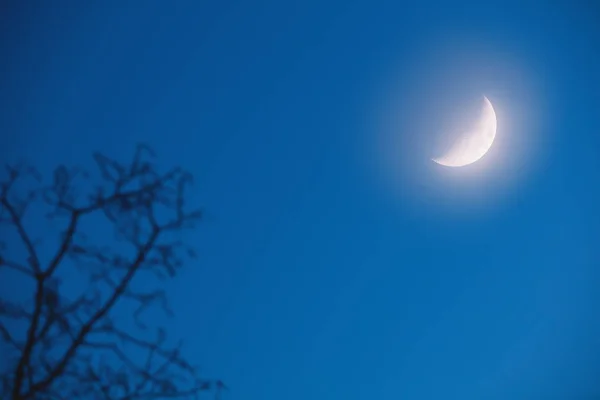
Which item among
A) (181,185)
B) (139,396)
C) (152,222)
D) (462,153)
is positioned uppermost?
(462,153)

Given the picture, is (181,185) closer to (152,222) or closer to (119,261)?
(152,222)

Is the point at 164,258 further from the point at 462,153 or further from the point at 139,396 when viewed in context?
the point at 462,153

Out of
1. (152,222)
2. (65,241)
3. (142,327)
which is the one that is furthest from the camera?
(142,327)

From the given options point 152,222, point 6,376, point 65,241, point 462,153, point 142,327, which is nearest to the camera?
point 65,241

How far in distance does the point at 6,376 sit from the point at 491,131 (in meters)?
12.3

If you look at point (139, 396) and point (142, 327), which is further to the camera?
point (142, 327)

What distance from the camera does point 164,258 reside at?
442cm

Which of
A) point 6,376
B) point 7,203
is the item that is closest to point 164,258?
point 7,203

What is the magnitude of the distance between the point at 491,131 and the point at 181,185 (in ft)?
33.8

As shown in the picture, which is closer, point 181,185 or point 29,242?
point 29,242

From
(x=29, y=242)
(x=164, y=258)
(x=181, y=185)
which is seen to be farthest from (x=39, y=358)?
(x=181, y=185)

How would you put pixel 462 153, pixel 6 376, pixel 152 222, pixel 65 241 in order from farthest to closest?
1. pixel 462 153
2. pixel 152 222
3. pixel 6 376
4. pixel 65 241

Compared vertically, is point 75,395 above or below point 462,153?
below

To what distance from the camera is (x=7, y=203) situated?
4.04 metres
